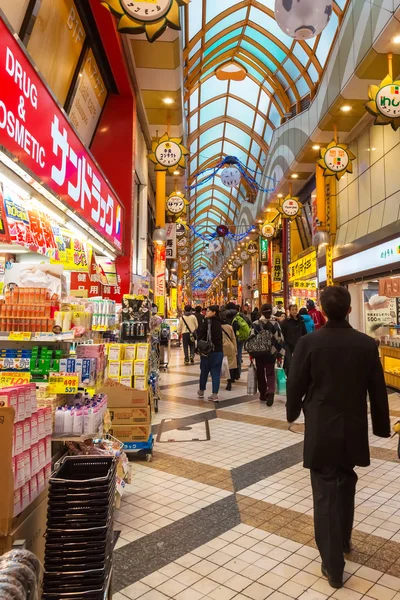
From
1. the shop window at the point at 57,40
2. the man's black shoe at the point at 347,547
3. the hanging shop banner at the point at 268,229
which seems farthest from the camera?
the hanging shop banner at the point at 268,229

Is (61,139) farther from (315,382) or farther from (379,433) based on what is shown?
(379,433)

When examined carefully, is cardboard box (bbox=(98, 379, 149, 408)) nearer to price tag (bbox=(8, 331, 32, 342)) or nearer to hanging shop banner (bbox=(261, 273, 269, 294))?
price tag (bbox=(8, 331, 32, 342))

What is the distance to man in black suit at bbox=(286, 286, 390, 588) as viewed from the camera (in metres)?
2.11

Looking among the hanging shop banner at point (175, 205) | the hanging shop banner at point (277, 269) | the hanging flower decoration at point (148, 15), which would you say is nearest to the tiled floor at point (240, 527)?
the hanging flower decoration at point (148, 15)

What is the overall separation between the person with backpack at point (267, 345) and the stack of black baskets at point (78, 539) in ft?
15.7

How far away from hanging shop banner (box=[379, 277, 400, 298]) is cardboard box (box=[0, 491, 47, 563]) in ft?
24.6

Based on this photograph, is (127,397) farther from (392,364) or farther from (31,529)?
(392,364)

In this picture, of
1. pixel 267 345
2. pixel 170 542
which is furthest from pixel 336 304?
pixel 267 345

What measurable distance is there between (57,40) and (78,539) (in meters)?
5.36

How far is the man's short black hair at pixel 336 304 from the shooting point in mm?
2264

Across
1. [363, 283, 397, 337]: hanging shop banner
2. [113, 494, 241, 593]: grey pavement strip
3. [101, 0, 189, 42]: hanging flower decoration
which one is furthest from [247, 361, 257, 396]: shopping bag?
[101, 0, 189, 42]: hanging flower decoration

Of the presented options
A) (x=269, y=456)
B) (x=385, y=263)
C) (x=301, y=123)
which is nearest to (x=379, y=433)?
(x=269, y=456)

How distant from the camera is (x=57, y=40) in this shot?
16.3ft

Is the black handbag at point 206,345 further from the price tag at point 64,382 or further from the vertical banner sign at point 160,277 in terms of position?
the vertical banner sign at point 160,277
